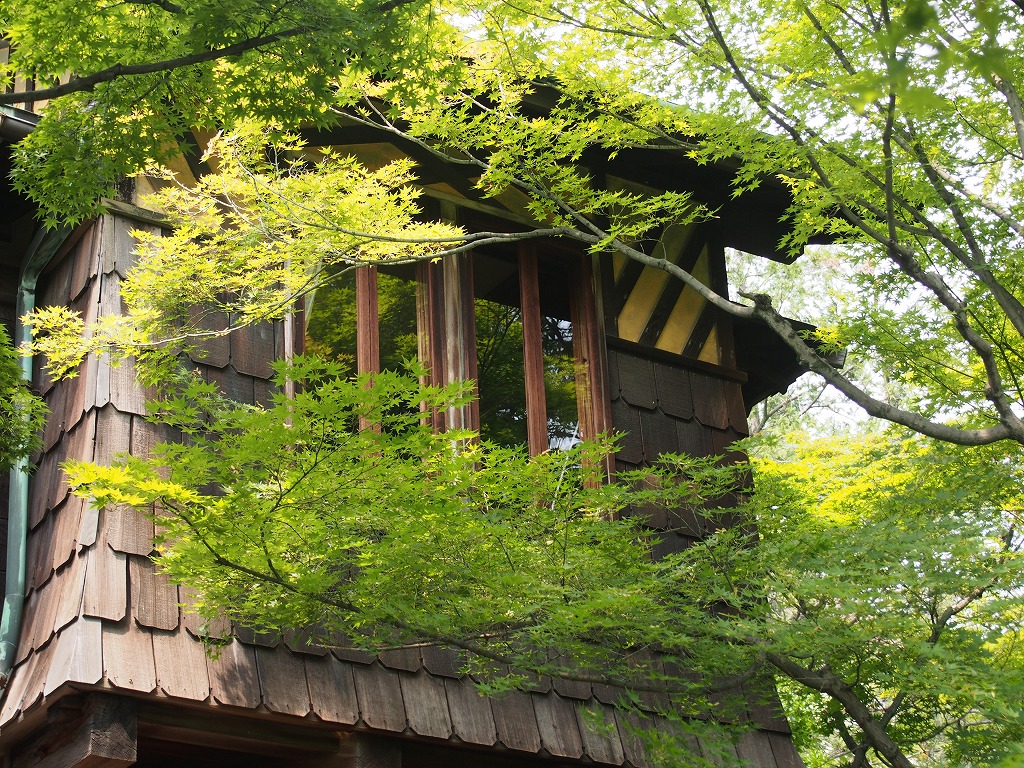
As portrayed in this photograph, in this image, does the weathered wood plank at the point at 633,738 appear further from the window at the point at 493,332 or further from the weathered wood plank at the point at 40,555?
the weathered wood plank at the point at 40,555

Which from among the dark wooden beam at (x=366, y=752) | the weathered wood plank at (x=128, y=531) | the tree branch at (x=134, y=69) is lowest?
the dark wooden beam at (x=366, y=752)

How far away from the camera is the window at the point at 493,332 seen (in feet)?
22.6

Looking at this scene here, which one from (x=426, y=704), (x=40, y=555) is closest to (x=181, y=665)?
(x=40, y=555)

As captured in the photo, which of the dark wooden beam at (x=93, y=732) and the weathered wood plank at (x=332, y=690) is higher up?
the weathered wood plank at (x=332, y=690)

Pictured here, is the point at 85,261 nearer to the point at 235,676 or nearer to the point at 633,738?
the point at 235,676

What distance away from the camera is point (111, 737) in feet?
16.6

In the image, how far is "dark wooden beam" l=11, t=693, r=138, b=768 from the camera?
5.01 m

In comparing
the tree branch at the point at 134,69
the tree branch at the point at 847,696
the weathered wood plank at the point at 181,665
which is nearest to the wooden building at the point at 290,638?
the weathered wood plank at the point at 181,665

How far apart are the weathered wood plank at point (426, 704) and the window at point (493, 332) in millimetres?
1562

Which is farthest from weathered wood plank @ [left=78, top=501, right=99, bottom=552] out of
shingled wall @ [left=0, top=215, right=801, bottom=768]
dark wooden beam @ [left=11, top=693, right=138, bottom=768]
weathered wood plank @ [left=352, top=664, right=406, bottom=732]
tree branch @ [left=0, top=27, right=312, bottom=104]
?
tree branch @ [left=0, top=27, right=312, bottom=104]

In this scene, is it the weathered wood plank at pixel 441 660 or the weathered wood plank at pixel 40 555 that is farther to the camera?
the weathered wood plank at pixel 441 660

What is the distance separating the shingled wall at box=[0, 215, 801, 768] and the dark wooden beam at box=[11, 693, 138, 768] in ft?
0.28

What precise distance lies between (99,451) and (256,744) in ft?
5.60

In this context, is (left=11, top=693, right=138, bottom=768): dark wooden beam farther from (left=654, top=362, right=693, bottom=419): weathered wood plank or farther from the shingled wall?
(left=654, top=362, right=693, bottom=419): weathered wood plank
